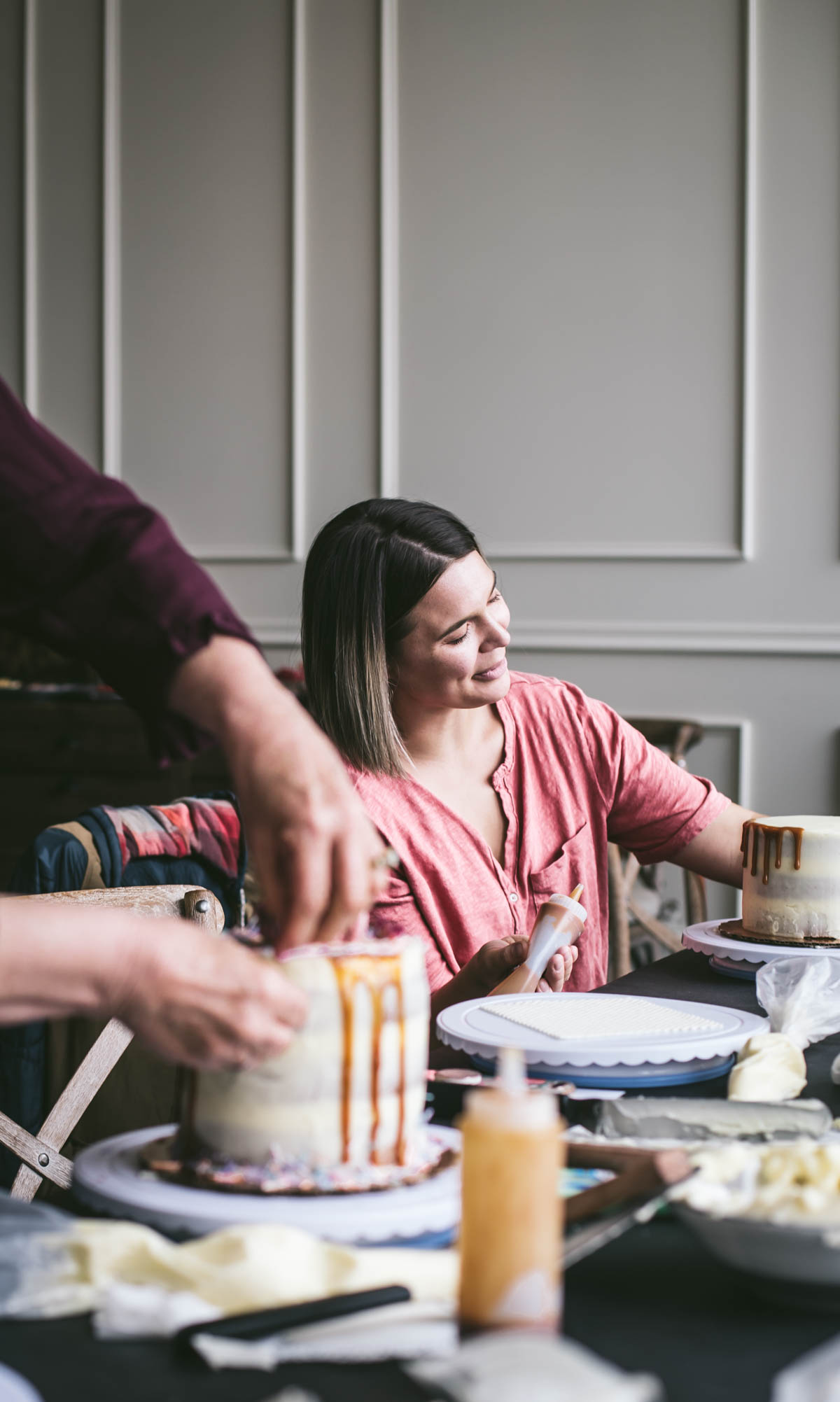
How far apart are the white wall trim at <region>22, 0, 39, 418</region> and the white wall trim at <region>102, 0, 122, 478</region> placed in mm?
220

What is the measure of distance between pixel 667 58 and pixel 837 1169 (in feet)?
9.80

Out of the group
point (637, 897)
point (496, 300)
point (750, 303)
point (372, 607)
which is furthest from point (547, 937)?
point (496, 300)

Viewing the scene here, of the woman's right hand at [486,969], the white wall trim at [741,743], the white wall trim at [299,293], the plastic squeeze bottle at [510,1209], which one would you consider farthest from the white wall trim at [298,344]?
the plastic squeeze bottle at [510,1209]

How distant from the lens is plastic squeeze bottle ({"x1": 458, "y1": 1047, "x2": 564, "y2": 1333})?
505 mm

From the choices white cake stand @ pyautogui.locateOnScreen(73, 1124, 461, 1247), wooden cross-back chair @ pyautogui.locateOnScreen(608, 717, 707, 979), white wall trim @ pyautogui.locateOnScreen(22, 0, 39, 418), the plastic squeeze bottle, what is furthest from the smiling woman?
white wall trim @ pyautogui.locateOnScreen(22, 0, 39, 418)

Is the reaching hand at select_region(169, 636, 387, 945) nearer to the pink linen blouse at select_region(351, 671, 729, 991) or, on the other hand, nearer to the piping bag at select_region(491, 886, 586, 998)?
the piping bag at select_region(491, 886, 586, 998)

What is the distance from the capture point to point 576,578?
10.6 feet

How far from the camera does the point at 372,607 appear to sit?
1795 millimetres

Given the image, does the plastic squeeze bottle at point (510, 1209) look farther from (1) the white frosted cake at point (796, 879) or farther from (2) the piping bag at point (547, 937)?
(1) the white frosted cake at point (796, 879)

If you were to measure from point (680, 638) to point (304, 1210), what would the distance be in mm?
2629

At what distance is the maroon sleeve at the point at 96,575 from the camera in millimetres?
836

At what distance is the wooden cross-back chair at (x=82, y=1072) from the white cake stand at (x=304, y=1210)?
648 mm

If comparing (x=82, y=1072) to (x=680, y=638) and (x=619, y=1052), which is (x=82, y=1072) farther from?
(x=680, y=638)

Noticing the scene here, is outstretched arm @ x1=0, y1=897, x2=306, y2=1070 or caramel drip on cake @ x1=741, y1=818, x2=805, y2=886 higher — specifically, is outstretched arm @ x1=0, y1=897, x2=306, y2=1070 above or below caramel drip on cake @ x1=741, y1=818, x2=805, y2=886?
above
